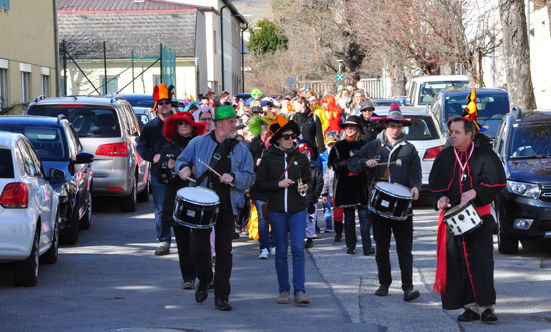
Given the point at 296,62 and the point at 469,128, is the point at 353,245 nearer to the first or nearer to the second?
the point at 469,128

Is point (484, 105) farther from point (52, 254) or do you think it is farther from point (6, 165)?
point (6, 165)

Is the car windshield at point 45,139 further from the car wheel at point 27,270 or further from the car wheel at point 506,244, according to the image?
the car wheel at point 506,244

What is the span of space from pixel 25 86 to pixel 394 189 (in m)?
19.7

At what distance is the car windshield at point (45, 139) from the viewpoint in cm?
1116

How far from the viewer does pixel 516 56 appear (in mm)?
17125

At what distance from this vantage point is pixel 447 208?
700 cm

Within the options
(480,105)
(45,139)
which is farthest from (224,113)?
(480,105)

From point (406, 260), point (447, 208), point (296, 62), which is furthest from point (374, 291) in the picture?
point (296, 62)

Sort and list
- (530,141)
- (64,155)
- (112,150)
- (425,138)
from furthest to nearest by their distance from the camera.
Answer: (425,138) → (112,150) → (64,155) → (530,141)

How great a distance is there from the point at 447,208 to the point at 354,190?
136 inches

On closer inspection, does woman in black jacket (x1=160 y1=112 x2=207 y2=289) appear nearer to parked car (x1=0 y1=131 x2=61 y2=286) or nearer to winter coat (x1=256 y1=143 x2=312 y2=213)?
parked car (x1=0 y1=131 x2=61 y2=286)

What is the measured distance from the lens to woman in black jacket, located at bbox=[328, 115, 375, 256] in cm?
1015

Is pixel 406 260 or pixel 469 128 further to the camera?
pixel 406 260

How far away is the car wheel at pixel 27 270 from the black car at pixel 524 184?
5286mm
